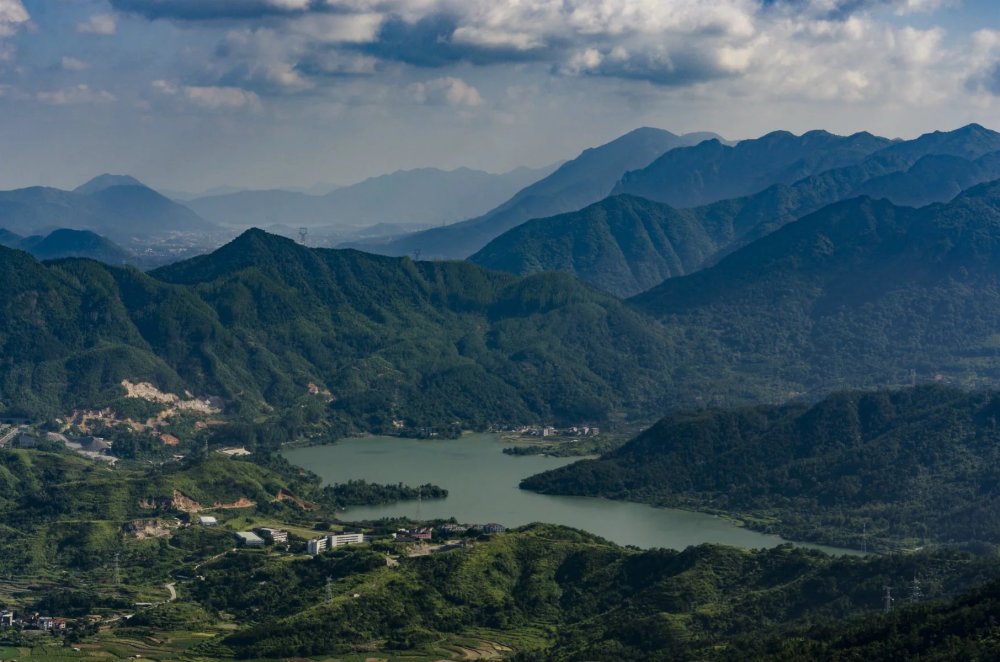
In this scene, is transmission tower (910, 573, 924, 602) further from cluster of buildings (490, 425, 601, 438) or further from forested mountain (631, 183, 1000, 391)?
forested mountain (631, 183, 1000, 391)

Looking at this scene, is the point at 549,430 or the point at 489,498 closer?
the point at 489,498

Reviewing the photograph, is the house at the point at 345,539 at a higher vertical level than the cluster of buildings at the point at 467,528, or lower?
lower

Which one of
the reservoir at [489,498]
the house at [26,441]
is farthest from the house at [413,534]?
the house at [26,441]

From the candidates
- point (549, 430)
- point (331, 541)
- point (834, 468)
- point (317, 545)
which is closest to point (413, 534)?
point (331, 541)

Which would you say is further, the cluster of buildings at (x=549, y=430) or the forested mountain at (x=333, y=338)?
the forested mountain at (x=333, y=338)

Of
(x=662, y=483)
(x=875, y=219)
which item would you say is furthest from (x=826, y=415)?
(x=875, y=219)

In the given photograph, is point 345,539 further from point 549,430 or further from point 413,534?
point 549,430

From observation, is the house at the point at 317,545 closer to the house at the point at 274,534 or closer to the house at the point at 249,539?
the house at the point at 274,534
